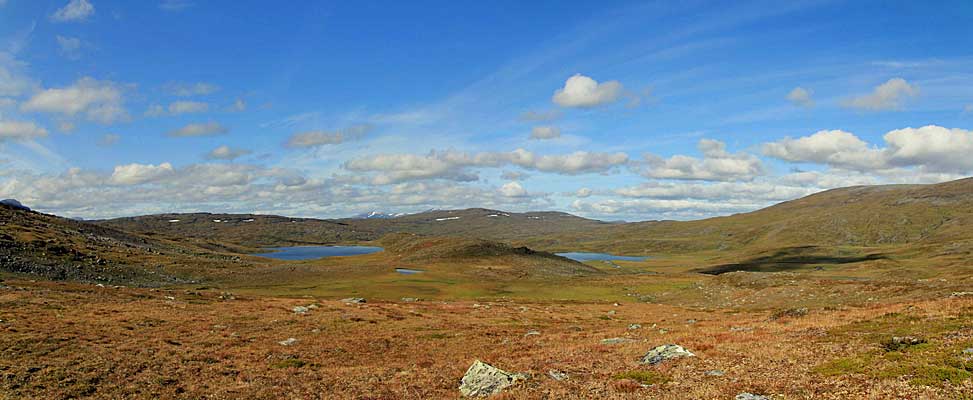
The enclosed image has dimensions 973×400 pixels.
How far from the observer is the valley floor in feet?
65.6

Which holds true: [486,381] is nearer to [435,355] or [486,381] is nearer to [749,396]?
[749,396]

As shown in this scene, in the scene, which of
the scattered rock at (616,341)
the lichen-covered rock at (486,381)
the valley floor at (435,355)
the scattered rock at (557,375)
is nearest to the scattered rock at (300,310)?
the valley floor at (435,355)

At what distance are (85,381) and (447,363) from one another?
18.5m

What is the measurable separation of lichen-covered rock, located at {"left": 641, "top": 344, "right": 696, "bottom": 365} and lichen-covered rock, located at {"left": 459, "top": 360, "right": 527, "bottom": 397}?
7.23 meters

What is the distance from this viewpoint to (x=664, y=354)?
26.6 meters

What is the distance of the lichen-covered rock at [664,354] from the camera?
26.0 meters

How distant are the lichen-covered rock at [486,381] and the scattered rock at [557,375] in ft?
4.92

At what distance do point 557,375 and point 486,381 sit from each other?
3721 millimetres

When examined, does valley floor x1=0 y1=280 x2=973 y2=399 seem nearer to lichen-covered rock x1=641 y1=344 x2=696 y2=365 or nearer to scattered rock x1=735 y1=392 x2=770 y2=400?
scattered rock x1=735 y1=392 x2=770 y2=400

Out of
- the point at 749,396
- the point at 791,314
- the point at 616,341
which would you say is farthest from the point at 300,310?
the point at 749,396

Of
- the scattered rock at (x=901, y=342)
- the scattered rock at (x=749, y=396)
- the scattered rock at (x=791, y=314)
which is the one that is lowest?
the scattered rock at (x=791, y=314)

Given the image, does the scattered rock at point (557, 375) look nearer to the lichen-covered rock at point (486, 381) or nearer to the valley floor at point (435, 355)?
the valley floor at point (435, 355)

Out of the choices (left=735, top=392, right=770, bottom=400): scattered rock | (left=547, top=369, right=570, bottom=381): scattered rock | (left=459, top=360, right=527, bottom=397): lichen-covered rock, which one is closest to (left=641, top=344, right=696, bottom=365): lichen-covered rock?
(left=547, top=369, right=570, bottom=381): scattered rock

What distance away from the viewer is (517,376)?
23.5 m
